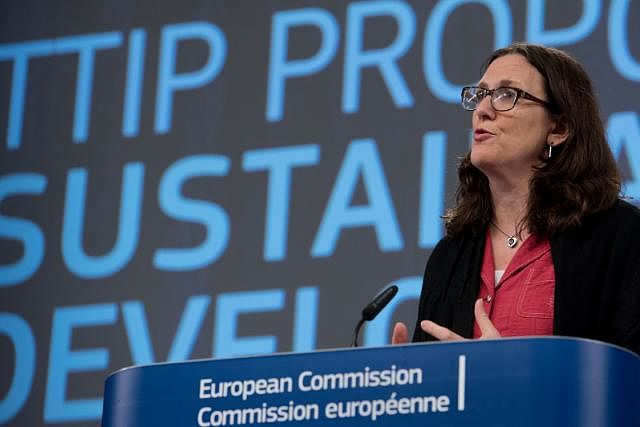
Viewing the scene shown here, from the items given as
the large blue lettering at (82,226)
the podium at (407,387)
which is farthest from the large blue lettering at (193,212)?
the podium at (407,387)

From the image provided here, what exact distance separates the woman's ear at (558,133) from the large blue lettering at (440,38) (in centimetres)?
180

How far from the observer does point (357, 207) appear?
4543 mm

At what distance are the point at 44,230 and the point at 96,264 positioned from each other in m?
0.28

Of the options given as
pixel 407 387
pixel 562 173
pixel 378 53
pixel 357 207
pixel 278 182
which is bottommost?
pixel 407 387

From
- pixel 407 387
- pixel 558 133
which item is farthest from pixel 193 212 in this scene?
pixel 407 387

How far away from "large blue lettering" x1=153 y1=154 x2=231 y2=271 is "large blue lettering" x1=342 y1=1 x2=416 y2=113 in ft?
1.68

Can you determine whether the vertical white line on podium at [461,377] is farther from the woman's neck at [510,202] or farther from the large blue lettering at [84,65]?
the large blue lettering at [84,65]

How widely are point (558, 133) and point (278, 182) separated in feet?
6.90

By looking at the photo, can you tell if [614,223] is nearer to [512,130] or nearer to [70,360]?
[512,130]

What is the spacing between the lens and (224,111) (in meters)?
4.87

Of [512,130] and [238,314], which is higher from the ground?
[238,314]

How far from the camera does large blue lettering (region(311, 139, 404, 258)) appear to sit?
4.48m

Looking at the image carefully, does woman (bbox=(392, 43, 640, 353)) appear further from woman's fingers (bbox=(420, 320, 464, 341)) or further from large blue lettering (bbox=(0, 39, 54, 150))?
large blue lettering (bbox=(0, 39, 54, 150))

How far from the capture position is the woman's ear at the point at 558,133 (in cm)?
266
